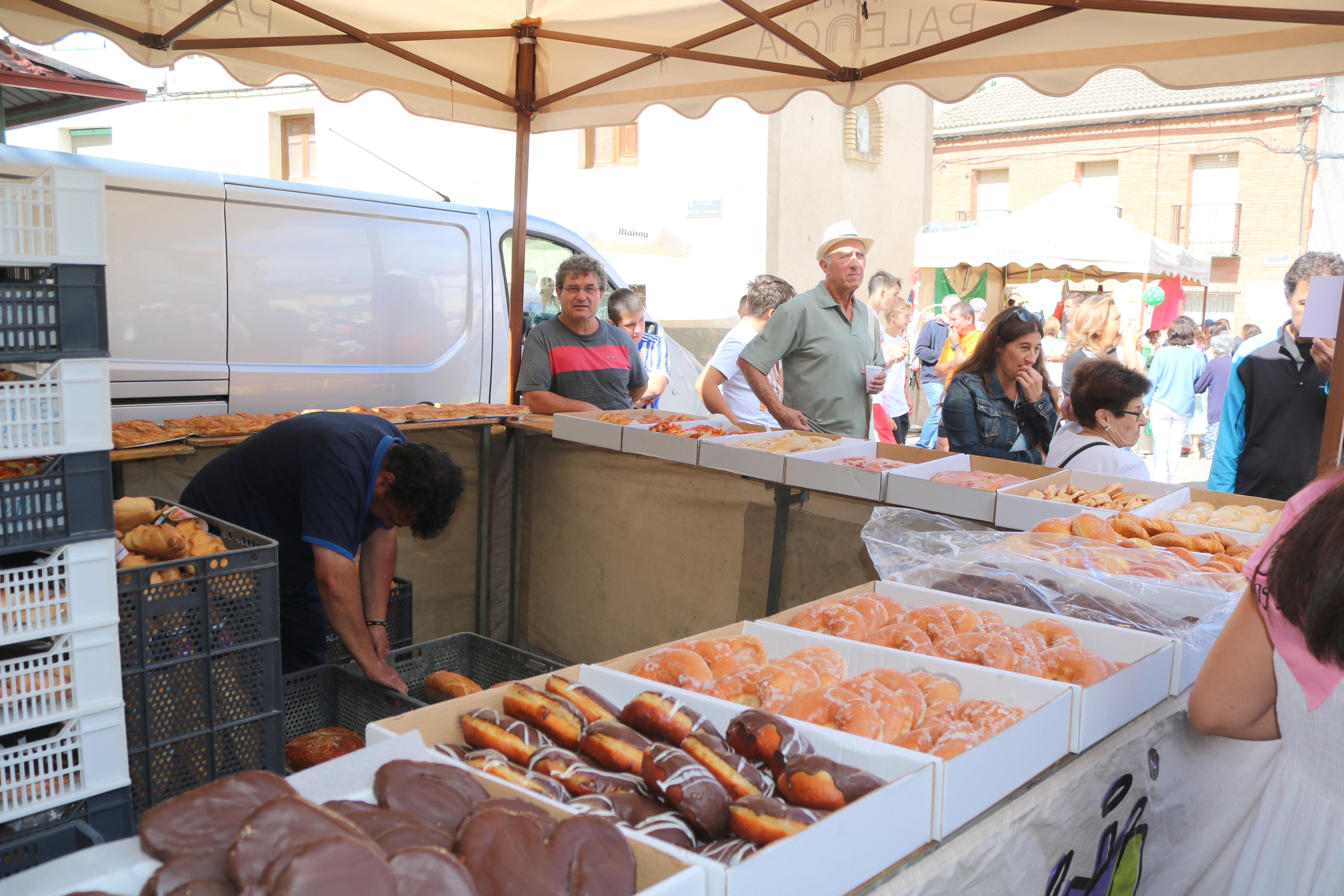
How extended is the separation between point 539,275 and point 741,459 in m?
3.74

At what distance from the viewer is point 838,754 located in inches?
56.2

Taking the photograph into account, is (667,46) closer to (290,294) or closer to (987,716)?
(290,294)

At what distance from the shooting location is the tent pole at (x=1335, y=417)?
317 centimetres

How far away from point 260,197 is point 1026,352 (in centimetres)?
403

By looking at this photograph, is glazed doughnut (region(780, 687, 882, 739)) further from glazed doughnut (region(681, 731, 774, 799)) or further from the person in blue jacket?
the person in blue jacket

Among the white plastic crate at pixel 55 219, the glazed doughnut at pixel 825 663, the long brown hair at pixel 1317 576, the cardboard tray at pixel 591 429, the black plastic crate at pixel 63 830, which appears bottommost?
the black plastic crate at pixel 63 830

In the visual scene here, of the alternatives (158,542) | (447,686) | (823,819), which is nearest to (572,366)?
(447,686)

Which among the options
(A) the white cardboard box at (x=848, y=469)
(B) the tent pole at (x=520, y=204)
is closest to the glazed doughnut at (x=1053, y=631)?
(A) the white cardboard box at (x=848, y=469)

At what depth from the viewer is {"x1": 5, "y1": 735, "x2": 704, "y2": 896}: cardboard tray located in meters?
0.99

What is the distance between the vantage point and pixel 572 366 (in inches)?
207

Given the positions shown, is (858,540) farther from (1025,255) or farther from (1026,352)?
(1025,255)

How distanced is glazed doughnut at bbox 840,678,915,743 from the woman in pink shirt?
0.51 m

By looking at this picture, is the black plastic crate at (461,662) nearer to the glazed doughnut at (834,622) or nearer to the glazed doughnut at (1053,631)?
the glazed doughnut at (834,622)

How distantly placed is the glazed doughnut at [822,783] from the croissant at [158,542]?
167 centimetres
